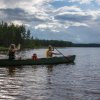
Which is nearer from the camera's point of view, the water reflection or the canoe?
the water reflection

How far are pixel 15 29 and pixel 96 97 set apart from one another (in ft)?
443

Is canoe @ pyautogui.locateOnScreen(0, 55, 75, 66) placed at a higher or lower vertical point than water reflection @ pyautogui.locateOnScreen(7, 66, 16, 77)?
higher

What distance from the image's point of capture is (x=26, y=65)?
129ft

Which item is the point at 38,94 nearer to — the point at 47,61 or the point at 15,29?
the point at 47,61

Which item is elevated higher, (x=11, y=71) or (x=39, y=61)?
(x=39, y=61)

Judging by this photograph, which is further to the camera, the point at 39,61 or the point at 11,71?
the point at 39,61

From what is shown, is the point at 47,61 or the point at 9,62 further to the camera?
the point at 47,61

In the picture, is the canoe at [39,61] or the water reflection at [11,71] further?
the canoe at [39,61]

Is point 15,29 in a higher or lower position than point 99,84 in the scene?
higher

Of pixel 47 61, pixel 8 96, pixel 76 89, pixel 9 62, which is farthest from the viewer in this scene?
pixel 47 61

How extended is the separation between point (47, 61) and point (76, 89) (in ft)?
66.6

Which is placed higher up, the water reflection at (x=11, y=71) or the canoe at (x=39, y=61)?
the canoe at (x=39, y=61)

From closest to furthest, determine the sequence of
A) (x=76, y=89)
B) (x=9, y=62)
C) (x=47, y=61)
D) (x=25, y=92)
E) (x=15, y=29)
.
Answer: (x=25, y=92) → (x=76, y=89) → (x=9, y=62) → (x=47, y=61) → (x=15, y=29)

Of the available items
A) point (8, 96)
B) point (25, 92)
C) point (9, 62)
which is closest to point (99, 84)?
point (25, 92)
